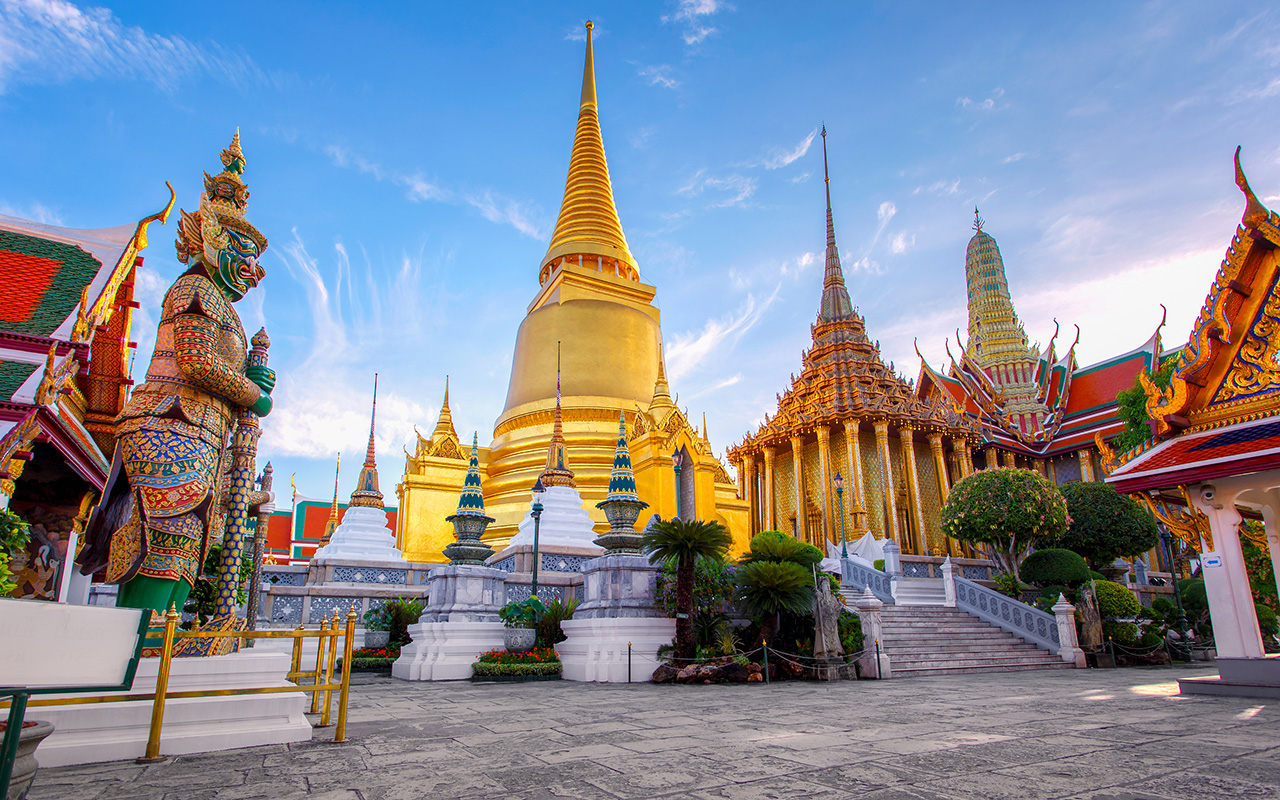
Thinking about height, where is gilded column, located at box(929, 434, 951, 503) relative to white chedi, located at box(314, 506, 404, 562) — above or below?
above

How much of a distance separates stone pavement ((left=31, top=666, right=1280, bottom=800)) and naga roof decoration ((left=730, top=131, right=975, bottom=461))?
18042mm

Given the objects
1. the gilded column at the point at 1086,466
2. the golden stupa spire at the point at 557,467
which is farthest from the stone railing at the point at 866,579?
the gilded column at the point at 1086,466

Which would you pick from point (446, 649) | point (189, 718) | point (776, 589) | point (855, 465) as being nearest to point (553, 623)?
point (446, 649)

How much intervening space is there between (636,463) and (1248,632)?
14932 mm

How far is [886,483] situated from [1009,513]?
700 cm

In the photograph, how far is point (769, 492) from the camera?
27.5 m

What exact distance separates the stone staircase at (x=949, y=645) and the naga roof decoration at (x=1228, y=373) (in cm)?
506

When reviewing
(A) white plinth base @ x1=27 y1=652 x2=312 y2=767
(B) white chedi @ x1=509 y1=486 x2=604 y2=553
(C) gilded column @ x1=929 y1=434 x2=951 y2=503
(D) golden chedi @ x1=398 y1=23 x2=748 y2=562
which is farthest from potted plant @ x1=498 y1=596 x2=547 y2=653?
(C) gilded column @ x1=929 y1=434 x2=951 y2=503

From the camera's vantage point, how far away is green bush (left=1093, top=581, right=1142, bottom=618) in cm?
1363

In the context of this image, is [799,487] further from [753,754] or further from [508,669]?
[753,754]

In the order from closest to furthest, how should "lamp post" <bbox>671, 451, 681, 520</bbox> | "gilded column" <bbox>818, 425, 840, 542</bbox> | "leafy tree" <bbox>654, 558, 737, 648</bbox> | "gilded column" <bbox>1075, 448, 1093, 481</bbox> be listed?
"leafy tree" <bbox>654, 558, 737, 648</bbox> < "lamp post" <bbox>671, 451, 681, 520</bbox> < "gilded column" <bbox>818, 425, 840, 542</bbox> < "gilded column" <bbox>1075, 448, 1093, 481</bbox>

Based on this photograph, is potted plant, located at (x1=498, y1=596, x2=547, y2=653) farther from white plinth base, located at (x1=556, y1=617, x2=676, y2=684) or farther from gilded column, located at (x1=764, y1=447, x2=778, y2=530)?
gilded column, located at (x1=764, y1=447, x2=778, y2=530)

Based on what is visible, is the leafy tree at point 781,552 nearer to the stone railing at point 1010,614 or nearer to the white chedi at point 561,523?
the white chedi at point 561,523

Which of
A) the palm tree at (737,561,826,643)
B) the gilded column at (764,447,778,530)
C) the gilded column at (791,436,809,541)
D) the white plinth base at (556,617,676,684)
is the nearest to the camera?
the white plinth base at (556,617,676,684)
